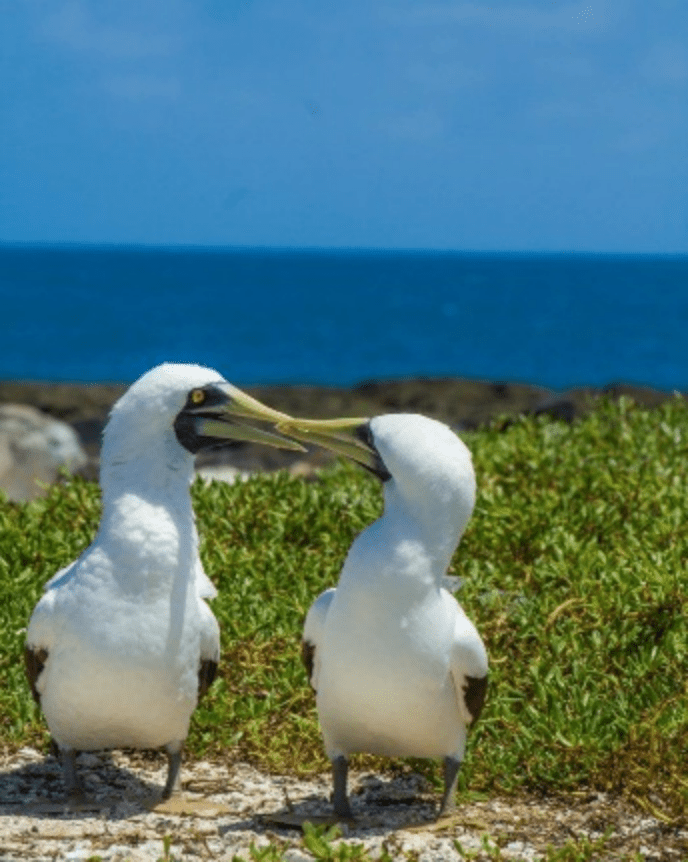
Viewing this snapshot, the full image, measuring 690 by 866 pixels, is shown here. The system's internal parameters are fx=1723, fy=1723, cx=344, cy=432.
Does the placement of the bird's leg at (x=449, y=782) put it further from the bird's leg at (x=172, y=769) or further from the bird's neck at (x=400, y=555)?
the bird's leg at (x=172, y=769)

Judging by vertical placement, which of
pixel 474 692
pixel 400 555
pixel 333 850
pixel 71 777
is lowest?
pixel 333 850

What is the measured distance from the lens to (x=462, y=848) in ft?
18.4

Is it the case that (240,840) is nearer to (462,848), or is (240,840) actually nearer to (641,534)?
(462,848)

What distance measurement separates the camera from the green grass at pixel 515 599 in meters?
6.54

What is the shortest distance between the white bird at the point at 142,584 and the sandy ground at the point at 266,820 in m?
0.32

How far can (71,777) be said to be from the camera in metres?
6.16

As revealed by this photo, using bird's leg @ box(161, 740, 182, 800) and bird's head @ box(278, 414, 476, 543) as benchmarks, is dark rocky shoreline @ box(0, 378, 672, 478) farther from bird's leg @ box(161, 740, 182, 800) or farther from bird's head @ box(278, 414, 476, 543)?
bird's head @ box(278, 414, 476, 543)

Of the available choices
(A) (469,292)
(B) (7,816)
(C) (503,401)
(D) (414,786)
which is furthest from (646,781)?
(A) (469,292)

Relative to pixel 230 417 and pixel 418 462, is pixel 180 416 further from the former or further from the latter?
pixel 418 462

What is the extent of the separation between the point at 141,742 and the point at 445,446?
1518 mm

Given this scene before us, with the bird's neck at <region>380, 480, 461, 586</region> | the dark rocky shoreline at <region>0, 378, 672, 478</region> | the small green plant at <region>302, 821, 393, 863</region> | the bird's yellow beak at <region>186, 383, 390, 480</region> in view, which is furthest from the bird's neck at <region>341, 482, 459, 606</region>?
the dark rocky shoreline at <region>0, 378, 672, 478</region>

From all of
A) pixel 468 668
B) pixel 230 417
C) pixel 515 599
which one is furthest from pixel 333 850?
Result: pixel 515 599

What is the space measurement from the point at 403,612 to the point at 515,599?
2.89 metres

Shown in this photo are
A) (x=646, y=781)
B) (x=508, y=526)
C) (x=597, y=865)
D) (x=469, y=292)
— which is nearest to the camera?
(x=597, y=865)
